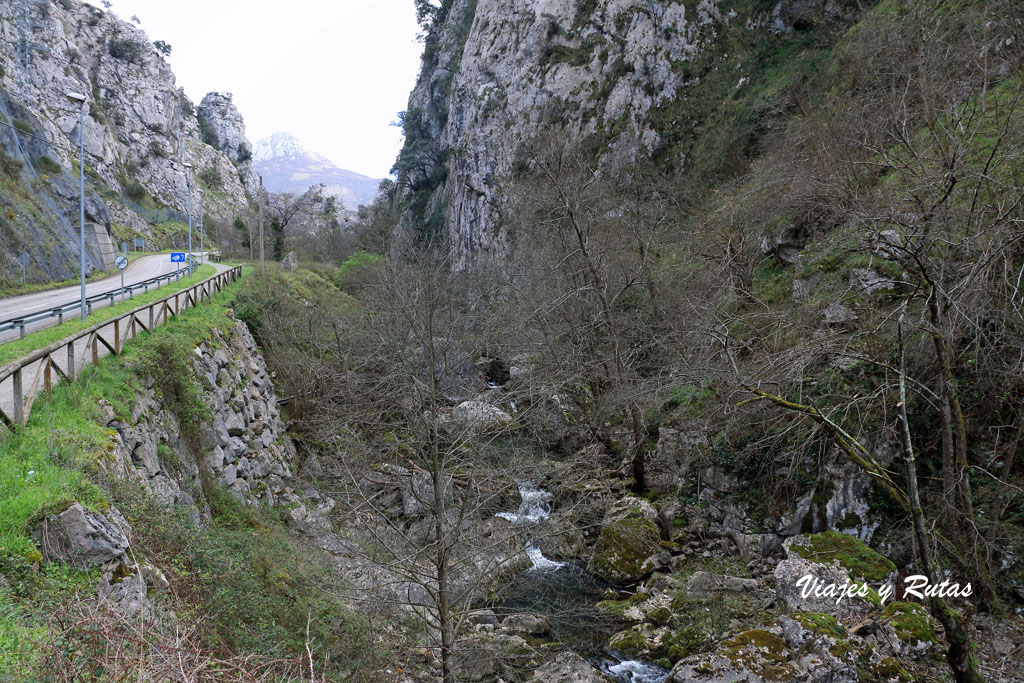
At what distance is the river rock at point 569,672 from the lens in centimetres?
805

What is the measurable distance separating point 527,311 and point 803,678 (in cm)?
1145

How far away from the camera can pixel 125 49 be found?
70.1m

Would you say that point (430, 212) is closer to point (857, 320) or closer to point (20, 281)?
point (20, 281)

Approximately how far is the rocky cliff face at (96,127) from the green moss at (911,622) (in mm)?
27991

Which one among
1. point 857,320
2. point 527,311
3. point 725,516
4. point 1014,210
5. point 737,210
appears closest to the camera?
point 1014,210

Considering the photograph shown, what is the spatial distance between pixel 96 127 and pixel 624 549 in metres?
67.0

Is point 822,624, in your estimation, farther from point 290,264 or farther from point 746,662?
point 290,264

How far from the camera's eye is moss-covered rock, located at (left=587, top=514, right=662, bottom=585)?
10.9 metres

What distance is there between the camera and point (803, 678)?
6301mm

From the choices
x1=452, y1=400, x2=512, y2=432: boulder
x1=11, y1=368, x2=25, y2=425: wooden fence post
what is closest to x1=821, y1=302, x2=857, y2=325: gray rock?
x1=452, y1=400, x2=512, y2=432: boulder

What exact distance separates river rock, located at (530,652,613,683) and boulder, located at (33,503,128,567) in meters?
5.89

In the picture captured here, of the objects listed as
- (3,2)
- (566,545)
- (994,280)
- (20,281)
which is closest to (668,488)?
(566,545)

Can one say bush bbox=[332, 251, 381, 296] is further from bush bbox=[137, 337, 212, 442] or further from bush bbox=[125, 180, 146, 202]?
bush bbox=[125, 180, 146, 202]

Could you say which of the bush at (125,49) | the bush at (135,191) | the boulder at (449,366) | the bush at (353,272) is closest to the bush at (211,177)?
the bush at (125,49)
